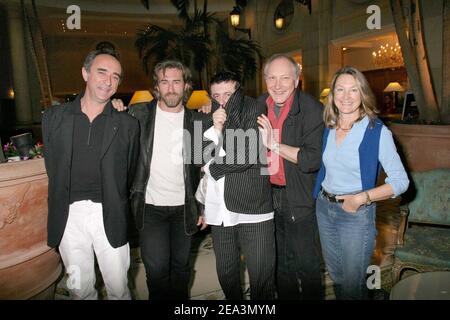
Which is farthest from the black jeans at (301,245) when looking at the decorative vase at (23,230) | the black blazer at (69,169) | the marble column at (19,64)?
the marble column at (19,64)

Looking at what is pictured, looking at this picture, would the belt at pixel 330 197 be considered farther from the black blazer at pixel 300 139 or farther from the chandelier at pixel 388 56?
the chandelier at pixel 388 56

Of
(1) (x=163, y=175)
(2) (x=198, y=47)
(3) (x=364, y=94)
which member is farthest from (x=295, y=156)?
(2) (x=198, y=47)

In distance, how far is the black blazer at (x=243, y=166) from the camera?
2008mm

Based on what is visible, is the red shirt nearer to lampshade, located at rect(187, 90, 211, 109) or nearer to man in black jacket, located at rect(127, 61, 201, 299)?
man in black jacket, located at rect(127, 61, 201, 299)

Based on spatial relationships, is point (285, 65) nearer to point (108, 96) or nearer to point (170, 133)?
point (170, 133)

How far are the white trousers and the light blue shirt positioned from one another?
4.59 feet

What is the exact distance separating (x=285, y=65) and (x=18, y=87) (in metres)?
11.6

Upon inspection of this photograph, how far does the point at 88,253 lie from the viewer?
214 centimetres

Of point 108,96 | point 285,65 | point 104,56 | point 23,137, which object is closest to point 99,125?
point 108,96

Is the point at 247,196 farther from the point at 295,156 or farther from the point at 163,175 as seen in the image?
the point at 163,175

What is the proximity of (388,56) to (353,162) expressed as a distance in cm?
1049

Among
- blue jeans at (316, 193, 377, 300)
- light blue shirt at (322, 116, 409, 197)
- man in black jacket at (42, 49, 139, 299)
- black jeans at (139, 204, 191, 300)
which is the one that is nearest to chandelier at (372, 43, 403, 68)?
light blue shirt at (322, 116, 409, 197)

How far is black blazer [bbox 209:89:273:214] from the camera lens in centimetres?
201

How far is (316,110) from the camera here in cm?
221
